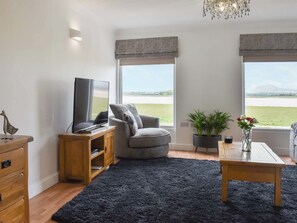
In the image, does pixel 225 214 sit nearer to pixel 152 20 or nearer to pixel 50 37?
pixel 50 37

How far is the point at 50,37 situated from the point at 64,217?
2.11 m

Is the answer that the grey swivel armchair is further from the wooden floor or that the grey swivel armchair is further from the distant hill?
the distant hill

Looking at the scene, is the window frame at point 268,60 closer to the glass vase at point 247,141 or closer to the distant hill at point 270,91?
the distant hill at point 270,91

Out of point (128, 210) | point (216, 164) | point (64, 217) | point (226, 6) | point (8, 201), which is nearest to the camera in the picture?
point (8, 201)

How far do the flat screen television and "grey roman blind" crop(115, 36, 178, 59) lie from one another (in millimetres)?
1486

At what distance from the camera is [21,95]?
2.67 metres

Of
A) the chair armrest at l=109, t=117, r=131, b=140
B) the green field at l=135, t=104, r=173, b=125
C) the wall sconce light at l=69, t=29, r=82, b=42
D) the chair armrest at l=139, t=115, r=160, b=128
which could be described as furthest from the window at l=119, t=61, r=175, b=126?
the wall sconce light at l=69, t=29, r=82, b=42

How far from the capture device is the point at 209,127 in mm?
4809

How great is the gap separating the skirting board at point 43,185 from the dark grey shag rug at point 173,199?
51cm

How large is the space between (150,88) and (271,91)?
2.39 meters

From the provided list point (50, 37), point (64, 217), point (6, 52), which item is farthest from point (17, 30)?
point (64, 217)

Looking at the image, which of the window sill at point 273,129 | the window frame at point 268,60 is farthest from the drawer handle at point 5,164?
the window sill at point 273,129

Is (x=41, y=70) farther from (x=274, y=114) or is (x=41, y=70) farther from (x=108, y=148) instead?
(x=274, y=114)

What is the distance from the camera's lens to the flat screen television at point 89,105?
10.5ft
